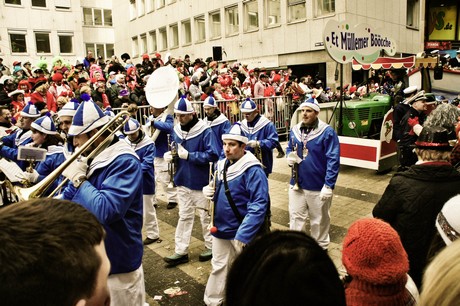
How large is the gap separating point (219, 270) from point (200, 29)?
3008cm

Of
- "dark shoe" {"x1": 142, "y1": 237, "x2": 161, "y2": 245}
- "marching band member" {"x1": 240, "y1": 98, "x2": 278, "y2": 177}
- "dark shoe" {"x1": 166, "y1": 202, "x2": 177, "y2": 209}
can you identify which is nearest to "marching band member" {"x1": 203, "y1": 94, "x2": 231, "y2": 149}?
"marching band member" {"x1": 240, "y1": 98, "x2": 278, "y2": 177}

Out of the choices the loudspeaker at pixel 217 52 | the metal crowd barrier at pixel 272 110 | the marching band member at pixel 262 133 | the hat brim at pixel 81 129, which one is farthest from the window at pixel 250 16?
the hat brim at pixel 81 129

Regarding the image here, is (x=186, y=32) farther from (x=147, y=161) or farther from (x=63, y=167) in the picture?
(x=63, y=167)

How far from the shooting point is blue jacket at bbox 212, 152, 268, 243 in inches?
146

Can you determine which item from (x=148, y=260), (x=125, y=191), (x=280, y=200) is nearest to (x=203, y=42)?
(x=280, y=200)

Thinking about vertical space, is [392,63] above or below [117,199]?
above

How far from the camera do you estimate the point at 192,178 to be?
5.53 metres

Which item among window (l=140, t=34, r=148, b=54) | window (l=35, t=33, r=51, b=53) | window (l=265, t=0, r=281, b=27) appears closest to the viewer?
window (l=265, t=0, r=281, b=27)

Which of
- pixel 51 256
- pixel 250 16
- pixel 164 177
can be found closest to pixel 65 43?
pixel 250 16

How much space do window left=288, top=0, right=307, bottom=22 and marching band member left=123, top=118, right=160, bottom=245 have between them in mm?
20313

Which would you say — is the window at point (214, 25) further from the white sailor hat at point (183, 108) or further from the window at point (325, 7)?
the white sailor hat at point (183, 108)

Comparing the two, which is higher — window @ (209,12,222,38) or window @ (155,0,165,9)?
window @ (155,0,165,9)

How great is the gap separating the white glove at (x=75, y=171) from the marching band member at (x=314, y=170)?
10.5ft

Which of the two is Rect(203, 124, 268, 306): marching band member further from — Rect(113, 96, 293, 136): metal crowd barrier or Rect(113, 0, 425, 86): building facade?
Rect(113, 0, 425, 86): building facade
